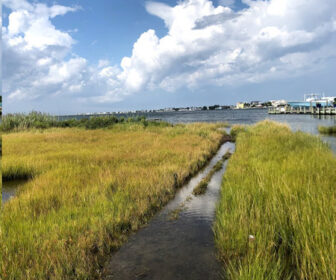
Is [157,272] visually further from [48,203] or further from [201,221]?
[48,203]

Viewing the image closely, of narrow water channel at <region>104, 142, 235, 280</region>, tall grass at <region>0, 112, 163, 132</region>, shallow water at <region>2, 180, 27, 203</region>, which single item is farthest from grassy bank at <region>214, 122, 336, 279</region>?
tall grass at <region>0, 112, 163, 132</region>

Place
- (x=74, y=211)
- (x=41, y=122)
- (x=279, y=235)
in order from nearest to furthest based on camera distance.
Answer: (x=279, y=235)
(x=74, y=211)
(x=41, y=122)

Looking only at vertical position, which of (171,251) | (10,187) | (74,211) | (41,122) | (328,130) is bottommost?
(171,251)

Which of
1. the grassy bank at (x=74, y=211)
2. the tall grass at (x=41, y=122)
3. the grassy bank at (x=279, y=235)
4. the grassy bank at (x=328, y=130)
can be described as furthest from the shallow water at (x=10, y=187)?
the grassy bank at (x=328, y=130)

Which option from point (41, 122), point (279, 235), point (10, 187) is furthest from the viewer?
point (41, 122)

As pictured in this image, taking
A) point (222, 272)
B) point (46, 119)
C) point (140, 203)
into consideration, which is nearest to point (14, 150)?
point (140, 203)

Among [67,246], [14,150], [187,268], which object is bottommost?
[187,268]

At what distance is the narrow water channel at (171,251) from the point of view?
449 cm

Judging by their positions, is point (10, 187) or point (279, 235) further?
point (10, 187)

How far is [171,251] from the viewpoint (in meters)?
5.20

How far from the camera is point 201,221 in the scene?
21.8 ft

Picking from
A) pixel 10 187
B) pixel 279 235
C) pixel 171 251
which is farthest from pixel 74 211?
pixel 10 187

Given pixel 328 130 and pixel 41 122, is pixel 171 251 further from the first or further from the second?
pixel 328 130

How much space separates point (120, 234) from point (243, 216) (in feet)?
10.0
